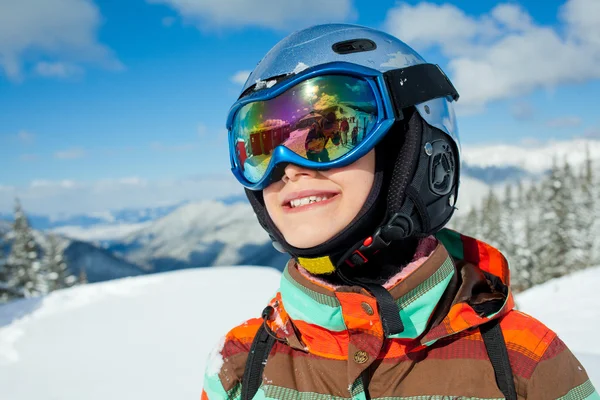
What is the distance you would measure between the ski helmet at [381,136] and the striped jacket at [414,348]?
20 centimetres

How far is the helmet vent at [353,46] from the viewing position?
1.94 metres

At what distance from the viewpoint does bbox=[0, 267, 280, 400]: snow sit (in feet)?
17.7

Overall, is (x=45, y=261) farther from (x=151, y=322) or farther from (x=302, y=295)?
(x=302, y=295)

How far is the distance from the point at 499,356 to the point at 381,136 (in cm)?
99

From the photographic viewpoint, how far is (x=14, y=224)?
24641 mm

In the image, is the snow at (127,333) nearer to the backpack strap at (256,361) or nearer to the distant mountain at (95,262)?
the backpack strap at (256,361)

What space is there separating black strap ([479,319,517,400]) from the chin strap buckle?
1.61ft

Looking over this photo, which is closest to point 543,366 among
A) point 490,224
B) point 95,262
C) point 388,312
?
point 388,312

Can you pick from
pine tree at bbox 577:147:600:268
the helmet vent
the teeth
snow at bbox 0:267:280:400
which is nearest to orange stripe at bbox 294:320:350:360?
the teeth

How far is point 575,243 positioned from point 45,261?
3824cm

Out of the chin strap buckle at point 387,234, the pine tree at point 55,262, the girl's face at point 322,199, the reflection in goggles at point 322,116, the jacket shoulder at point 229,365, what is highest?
the reflection in goggles at point 322,116

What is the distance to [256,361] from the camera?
1.76m

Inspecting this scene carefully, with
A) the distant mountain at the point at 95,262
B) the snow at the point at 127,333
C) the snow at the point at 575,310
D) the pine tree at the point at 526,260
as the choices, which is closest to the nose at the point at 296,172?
the snow at the point at 575,310

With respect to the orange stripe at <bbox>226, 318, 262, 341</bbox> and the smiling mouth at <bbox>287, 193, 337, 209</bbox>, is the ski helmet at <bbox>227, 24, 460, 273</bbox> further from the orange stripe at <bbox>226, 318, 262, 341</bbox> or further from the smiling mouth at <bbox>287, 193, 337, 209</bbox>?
the orange stripe at <bbox>226, 318, 262, 341</bbox>
